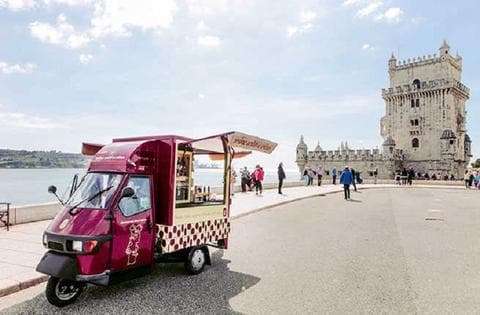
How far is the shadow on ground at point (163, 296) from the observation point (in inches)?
195

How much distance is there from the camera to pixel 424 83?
→ 177 ft

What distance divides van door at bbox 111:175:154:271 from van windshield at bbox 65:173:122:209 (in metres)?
0.20

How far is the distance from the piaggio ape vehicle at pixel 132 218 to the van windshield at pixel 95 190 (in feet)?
0.05

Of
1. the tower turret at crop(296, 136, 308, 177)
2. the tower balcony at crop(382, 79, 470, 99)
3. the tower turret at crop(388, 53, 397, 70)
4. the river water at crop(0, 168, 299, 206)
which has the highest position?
the tower turret at crop(388, 53, 397, 70)

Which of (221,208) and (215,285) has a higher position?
(221,208)

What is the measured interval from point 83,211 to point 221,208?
2899mm

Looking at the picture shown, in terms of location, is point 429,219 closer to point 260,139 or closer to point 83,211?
point 260,139

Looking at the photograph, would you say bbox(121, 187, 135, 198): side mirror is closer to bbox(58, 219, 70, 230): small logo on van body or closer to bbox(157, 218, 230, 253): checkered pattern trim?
bbox(58, 219, 70, 230): small logo on van body

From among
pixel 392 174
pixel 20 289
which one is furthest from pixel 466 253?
pixel 392 174

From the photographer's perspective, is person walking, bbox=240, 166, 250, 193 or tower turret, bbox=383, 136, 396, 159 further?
tower turret, bbox=383, 136, 396, 159

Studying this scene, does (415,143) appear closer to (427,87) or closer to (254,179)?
(427,87)

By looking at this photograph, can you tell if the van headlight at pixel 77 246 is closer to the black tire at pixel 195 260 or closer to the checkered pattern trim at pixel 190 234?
the checkered pattern trim at pixel 190 234

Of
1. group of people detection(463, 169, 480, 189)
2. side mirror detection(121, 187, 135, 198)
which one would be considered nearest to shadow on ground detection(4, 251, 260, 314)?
side mirror detection(121, 187, 135, 198)

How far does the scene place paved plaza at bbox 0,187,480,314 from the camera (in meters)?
5.12
